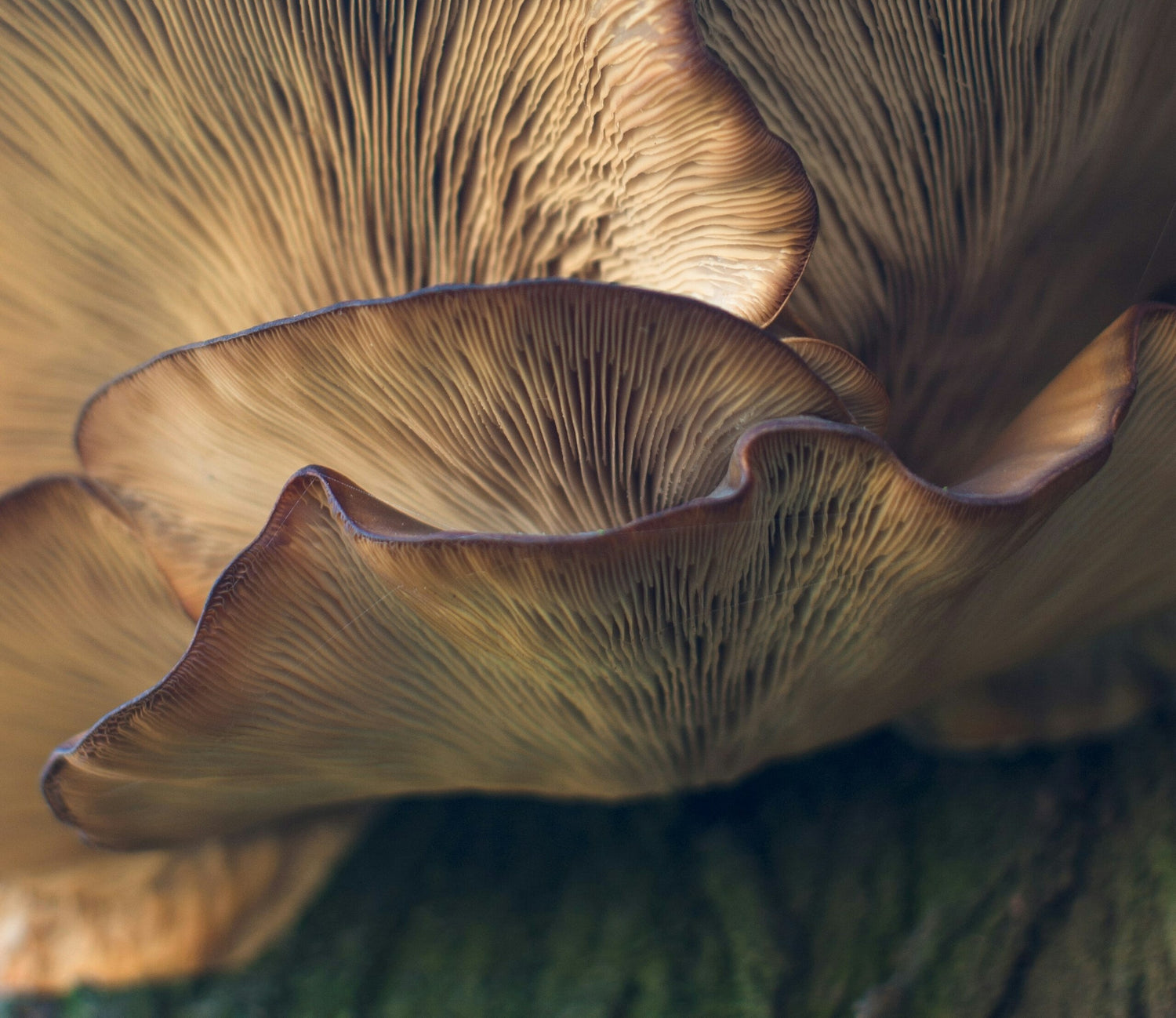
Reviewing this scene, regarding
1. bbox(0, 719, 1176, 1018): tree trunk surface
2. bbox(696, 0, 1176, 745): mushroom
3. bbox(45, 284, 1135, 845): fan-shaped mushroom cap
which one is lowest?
bbox(0, 719, 1176, 1018): tree trunk surface

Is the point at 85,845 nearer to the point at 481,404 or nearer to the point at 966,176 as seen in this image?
the point at 481,404

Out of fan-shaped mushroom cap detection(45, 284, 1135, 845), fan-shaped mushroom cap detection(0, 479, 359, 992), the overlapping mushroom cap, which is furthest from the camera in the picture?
fan-shaped mushroom cap detection(0, 479, 359, 992)

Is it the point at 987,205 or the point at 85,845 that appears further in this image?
the point at 85,845

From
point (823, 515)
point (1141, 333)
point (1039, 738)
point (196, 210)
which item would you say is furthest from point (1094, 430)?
point (196, 210)

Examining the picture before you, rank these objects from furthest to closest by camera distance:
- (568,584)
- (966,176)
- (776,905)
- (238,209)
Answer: (776,905) → (238,209) → (966,176) → (568,584)

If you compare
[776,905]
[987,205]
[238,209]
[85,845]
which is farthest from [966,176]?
[85,845]

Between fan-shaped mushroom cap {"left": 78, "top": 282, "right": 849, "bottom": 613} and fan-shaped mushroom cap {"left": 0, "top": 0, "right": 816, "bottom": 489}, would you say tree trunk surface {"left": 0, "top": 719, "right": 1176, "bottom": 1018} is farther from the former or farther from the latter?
fan-shaped mushroom cap {"left": 0, "top": 0, "right": 816, "bottom": 489}

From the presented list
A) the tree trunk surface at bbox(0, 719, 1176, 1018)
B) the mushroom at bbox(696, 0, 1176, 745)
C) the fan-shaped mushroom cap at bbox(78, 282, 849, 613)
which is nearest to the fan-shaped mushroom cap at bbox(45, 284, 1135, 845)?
the fan-shaped mushroom cap at bbox(78, 282, 849, 613)
